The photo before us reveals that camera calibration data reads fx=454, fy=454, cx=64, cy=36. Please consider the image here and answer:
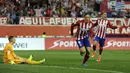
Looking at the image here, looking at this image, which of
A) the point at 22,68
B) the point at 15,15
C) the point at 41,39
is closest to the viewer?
the point at 22,68

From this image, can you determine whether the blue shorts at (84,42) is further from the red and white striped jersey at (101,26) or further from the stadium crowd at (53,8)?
the stadium crowd at (53,8)

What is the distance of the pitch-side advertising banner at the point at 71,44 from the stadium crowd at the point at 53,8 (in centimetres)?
435

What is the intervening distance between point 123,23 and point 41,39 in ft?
29.4

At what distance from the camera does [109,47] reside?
1431 inches

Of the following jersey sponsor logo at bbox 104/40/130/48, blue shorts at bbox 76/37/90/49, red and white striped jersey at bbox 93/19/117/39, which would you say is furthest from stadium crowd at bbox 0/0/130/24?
blue shorts at bbox 76/37/90/49

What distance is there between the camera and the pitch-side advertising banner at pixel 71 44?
35.6 meters

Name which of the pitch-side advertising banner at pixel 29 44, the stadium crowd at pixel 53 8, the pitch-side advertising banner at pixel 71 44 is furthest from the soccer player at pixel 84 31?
the stadium crowd at pixel 53 8

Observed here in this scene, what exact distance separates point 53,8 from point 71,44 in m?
5.84

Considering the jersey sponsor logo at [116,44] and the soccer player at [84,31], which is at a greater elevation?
the soccer player at [84,31]

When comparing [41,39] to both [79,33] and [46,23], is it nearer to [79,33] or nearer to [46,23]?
[46,23]

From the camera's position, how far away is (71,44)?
35875mm

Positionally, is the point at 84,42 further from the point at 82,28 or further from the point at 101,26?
the point at 101,26

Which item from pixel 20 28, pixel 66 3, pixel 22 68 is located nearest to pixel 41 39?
pixel 20 28

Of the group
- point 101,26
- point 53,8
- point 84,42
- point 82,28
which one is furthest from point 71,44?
point 82,28
